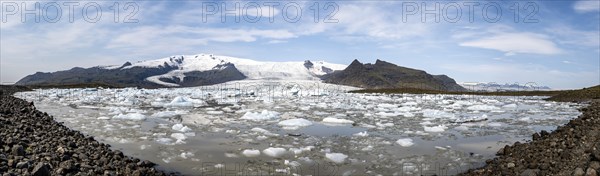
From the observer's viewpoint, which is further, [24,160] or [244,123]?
[244,123]

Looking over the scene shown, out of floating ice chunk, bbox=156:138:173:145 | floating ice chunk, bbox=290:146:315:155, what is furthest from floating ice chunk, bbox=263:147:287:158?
floating ice chunk, bbox=156:138:173:145

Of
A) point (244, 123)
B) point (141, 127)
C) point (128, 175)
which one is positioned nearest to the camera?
point (128, 175)

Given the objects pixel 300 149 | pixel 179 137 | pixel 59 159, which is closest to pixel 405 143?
pixel 300 149

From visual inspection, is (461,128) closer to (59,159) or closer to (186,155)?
(186,155)

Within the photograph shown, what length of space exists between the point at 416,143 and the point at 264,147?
3.51m

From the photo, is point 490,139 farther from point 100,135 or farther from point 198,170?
point 100,135

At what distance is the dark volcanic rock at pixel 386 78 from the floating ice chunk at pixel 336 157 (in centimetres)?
14674

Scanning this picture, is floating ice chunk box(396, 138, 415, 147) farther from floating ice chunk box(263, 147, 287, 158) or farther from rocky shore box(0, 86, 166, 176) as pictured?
rocky shore box(0, 86, 166, 176)

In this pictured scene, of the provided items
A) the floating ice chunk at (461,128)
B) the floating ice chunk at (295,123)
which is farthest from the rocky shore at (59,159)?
the floating ice chunk at (461,128)

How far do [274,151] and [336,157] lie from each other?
1.26 meters

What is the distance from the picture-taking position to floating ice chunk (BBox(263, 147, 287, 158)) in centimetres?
724

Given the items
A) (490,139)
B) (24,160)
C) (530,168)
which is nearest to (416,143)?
(490,139)

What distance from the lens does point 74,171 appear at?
16.4 feet

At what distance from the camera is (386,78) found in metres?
168
